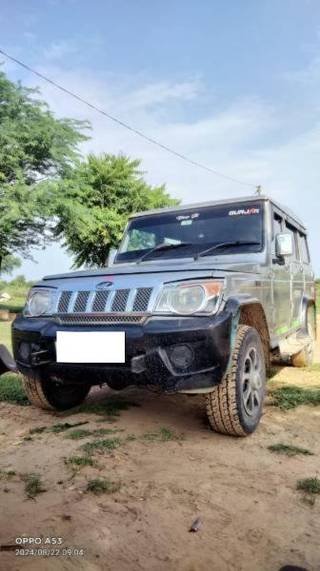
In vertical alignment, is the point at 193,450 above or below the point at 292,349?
below

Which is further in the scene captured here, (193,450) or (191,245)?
(191,245)

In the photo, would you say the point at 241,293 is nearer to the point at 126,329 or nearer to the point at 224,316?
the point at 224,316

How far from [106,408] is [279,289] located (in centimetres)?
201

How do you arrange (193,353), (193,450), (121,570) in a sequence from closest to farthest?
(121,570) < (193,353) < (193,450)

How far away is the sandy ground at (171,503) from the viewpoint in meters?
1.96

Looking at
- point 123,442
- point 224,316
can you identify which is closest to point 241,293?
point 224,316

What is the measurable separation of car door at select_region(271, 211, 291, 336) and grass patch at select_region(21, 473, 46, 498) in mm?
2478

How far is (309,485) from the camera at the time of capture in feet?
8.52

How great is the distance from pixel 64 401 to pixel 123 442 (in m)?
1.07

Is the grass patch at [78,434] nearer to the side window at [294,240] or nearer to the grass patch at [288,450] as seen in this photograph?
the grass patch at [288,450]

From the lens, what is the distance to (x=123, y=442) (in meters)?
3.34

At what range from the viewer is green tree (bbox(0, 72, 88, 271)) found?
17344mm
